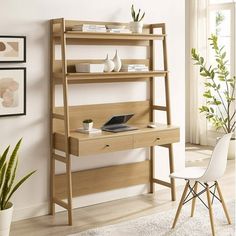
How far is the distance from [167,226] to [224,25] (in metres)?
4.07

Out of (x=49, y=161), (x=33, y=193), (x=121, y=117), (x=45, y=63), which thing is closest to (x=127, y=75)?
(x=121, y=117)

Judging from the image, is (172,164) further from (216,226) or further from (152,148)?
(216,226)

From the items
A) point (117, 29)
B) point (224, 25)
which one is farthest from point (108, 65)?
point (224, 25)

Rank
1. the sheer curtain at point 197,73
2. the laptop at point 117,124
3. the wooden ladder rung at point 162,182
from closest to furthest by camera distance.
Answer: the laptop at point 117,124
the wooden ladder rung at point 162,182
the sheer curtain at point 197,73

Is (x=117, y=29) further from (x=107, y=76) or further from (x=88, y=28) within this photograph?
(x=107, y=76)

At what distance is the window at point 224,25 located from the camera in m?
7.18

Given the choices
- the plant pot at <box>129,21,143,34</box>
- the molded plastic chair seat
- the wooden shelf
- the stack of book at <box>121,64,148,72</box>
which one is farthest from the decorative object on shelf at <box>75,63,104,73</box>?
the molded plastic chair seat

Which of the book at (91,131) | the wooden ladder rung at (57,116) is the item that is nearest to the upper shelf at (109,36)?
the wooden ladder rung at (57,116)

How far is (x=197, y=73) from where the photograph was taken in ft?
24.5

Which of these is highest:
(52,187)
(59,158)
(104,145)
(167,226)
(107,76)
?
(107,76)

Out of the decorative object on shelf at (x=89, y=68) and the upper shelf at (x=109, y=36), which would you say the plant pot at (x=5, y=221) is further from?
the upper shelf at (x=109, y=36)

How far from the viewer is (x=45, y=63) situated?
171 inches

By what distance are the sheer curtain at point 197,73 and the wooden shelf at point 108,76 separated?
2.67m

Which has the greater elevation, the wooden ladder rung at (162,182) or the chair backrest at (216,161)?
the chair backrest at (216,161)
